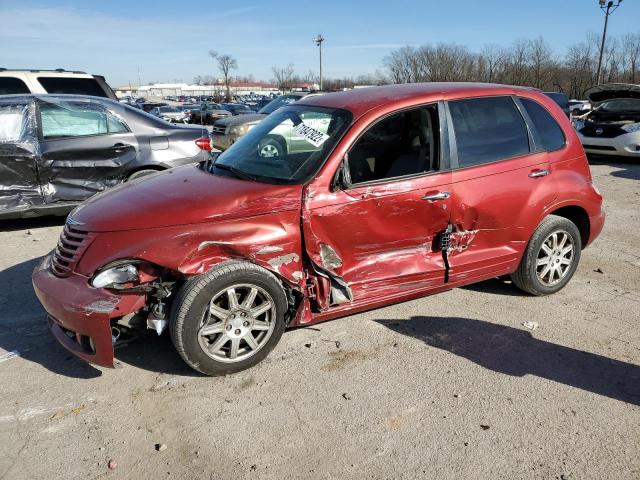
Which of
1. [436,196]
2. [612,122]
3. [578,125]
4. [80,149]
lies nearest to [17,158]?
[80,149]

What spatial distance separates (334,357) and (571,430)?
1486 mm

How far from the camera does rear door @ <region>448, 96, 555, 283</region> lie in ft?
12.5

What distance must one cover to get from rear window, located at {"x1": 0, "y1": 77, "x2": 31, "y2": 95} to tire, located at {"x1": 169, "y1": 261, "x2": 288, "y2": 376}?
816cm

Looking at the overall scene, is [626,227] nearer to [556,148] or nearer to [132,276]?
[556,148]

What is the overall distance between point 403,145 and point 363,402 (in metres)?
1.93

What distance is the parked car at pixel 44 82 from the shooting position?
9062 millimetres

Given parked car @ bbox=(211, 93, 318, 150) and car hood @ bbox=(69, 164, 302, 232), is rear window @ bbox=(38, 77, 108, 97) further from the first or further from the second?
car hood @ bbox=(69, 164, 302, 232)

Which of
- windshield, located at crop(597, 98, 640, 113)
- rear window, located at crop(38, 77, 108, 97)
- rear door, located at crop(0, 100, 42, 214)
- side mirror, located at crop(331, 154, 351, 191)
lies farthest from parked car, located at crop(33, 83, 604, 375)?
windshield, located at crop(597, 98, 640, 113)

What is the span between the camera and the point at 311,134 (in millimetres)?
3701

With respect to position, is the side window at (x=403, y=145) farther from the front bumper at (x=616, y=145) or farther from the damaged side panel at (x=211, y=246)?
the front bumper at (x=616, y=145)

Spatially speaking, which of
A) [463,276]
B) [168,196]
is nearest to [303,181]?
[168,196]

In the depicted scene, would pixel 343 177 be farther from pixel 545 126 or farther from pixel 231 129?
pixel 231 129

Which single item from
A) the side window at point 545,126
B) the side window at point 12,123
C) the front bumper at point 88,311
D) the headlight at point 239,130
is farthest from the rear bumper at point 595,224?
the headlight at point 239,130

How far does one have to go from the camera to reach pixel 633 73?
1762 inches
